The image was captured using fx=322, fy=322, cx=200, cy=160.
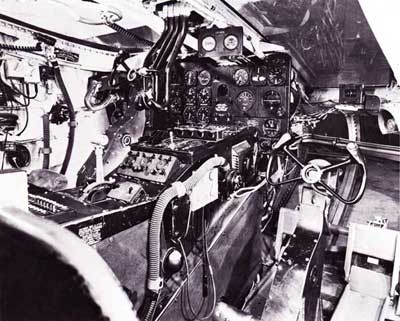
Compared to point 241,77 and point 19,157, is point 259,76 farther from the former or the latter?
point 19,157

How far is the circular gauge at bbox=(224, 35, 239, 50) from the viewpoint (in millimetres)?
3179

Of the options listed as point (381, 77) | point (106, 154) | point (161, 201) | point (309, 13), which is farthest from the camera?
point (381, 77)

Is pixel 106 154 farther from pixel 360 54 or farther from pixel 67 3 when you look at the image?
pixel 360 54

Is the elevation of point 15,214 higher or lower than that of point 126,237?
higher

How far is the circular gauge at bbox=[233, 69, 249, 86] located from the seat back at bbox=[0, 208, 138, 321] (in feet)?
14.4

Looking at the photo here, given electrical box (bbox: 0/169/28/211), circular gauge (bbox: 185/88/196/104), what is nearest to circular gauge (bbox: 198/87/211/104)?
circular gauge (bbox: 185/88/196/104)

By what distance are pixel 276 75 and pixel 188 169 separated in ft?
8.25

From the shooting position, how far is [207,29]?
3.28 m

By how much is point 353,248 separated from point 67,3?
10.5ft

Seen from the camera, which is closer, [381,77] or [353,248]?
[353,248]

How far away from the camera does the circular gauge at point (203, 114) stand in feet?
16.2

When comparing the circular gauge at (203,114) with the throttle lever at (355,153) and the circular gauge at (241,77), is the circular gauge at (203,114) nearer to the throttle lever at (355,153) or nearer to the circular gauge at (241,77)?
the circular gauge at (241,77)

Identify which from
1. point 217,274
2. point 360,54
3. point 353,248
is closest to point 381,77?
point 360,54

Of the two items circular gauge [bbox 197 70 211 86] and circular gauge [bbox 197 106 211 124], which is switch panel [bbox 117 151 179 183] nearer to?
circular gauge [bbox 197 106 211 124]
